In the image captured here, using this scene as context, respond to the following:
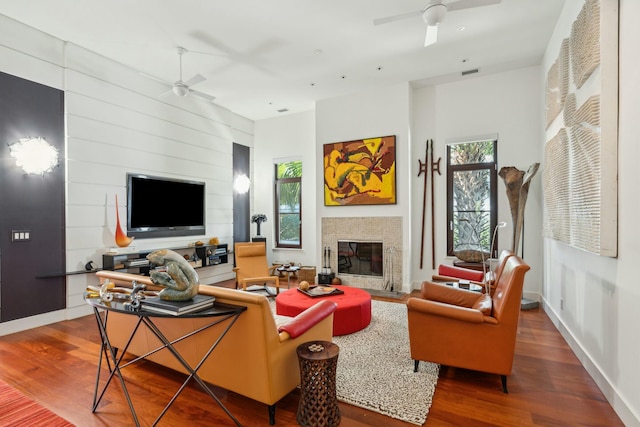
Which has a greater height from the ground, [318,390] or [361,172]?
[361,172]

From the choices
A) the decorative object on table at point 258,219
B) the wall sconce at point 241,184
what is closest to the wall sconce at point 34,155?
the wall sconce at point 241,184

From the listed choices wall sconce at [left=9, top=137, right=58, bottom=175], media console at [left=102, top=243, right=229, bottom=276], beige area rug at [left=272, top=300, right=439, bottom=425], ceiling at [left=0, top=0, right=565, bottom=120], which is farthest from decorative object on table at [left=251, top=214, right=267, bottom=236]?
beige area rug at [left=272, top=300, right=439, bottom=425]

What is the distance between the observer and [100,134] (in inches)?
178

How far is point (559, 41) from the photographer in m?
3.66

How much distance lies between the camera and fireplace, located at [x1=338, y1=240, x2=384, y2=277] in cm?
570

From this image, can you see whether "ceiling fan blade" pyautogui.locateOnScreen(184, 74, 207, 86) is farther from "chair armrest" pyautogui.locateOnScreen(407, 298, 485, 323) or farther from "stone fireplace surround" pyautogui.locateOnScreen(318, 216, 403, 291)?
"chair armrest" pyautogui.locateOnScreen(407, 298, 485, 323)

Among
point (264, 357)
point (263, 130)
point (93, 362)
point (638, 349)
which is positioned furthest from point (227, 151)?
point (638, 349)

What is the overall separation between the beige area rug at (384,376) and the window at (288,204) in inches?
147

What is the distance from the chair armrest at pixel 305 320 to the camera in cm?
213

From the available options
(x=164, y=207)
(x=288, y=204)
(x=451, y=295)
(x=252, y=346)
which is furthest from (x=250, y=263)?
(x=252, y=346)

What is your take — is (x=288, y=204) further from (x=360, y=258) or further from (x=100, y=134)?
(x=100, y=134)

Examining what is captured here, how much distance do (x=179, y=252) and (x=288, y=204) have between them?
8.15 feet

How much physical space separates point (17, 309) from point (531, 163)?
276 inches

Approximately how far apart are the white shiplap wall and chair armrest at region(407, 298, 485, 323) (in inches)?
167
